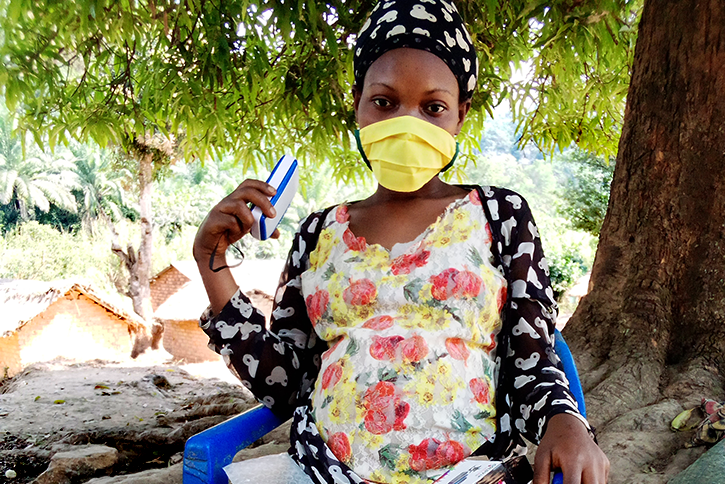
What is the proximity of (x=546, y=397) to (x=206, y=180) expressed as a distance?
35681 millimetres

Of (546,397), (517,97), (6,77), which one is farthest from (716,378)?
(6,77)

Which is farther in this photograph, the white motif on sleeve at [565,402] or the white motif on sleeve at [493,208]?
the white motif on sleeve at [493,208]

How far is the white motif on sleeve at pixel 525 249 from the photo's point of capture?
122 cm

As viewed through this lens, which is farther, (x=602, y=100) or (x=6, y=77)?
(x=602, y=100)

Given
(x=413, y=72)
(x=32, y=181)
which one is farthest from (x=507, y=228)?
(x=32, y=181)

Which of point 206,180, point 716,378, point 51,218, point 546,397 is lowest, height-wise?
point 716,378

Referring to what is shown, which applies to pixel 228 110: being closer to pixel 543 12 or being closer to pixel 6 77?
pixel 6 77

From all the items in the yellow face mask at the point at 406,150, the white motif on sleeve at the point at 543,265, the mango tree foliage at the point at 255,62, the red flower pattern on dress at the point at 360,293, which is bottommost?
the red flower pattern on dress at the point at 360,293

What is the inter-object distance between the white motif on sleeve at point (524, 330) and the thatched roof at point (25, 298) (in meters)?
8.57

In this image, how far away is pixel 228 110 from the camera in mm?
3230

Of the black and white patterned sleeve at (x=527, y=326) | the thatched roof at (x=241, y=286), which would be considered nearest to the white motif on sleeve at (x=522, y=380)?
the black and white patterned sleeve at (x=527, y=326)

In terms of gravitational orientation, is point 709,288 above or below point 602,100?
below

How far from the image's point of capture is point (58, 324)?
9.50 meters

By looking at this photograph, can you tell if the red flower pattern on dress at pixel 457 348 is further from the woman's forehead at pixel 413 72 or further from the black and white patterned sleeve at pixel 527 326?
the woman's forehead at pixel 413 72
